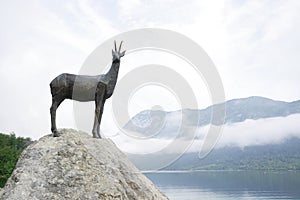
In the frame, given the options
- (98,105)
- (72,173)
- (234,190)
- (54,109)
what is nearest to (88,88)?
(98,105)

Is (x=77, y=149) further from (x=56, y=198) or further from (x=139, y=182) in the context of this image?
(x=139, y=182)

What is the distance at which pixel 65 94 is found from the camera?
10.7 meters

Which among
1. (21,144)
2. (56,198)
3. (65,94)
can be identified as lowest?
(56,198)

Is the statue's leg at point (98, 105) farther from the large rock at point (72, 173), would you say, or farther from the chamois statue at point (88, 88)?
the large rock at point (72, 173)

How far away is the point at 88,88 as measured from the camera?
1088cm

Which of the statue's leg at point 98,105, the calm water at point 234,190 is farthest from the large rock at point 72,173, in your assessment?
the calm water at point 234,190

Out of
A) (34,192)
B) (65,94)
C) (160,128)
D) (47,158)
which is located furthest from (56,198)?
(160,128)

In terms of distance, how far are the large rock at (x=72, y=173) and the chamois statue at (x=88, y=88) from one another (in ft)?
2.00

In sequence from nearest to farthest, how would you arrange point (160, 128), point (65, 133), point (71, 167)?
point (71, 167), point (65, 133), point (160, 128)

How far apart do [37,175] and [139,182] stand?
316 centimetres

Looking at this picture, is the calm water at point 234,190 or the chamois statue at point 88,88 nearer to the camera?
the chamois statue at point 88,88

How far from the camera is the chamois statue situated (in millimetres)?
→ 10625

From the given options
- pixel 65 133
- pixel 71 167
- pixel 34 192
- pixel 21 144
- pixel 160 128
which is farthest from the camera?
pixel 21 144

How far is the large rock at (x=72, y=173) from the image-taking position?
29.4 ft
